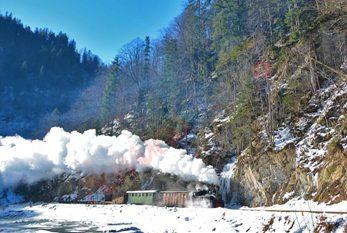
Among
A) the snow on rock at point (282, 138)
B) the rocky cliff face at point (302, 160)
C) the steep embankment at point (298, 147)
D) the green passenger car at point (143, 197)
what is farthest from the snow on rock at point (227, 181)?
the green passenger car at point (143, 197)

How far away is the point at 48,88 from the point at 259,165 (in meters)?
112

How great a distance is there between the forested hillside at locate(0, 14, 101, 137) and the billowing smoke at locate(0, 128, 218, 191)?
42.3m

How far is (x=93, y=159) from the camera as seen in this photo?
199ft

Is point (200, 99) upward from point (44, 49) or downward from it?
downward

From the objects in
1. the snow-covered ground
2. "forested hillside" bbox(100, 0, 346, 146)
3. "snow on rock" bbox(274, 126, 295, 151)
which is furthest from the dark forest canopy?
the snow-covered ground

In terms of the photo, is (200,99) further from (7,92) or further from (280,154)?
(7,92)

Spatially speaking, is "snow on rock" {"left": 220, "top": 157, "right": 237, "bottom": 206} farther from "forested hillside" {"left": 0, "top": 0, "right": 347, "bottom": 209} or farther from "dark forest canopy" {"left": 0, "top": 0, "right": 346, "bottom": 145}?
"dark forest canopy" {"left": 0, "top": 0, "right": 346, "bottom": 145}

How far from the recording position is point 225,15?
6850 centimetres

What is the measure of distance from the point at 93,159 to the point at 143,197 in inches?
671

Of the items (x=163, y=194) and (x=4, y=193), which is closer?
(x=163, y=194)

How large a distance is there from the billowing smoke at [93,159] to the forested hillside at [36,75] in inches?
1667

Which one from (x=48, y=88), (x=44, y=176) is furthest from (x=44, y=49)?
(x=44, y=176)

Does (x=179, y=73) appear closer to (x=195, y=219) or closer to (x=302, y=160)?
(x=302, y=160)

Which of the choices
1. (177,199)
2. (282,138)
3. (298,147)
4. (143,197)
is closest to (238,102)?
(282,138)
